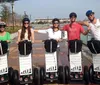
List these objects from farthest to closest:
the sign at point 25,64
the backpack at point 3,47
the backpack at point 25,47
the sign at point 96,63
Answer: the sign at point 96,63
the sign at point 25,64
the backpack at point 25,47
the backpack at point 3,47

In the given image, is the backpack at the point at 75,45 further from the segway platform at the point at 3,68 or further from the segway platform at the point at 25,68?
the segway platform at the point at 3,68

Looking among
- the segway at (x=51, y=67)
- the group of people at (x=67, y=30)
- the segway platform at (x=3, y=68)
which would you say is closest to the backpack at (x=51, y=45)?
the segway at (x=51, y=67)

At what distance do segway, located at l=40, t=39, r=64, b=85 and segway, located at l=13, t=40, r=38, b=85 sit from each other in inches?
15.5

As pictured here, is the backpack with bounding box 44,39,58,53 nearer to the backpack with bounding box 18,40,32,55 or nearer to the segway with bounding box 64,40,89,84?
the segway with bounding box 64,40,89,84

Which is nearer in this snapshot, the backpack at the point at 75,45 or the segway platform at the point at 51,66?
the backpack at the point at 75,45

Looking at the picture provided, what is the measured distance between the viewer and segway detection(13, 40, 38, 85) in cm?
676

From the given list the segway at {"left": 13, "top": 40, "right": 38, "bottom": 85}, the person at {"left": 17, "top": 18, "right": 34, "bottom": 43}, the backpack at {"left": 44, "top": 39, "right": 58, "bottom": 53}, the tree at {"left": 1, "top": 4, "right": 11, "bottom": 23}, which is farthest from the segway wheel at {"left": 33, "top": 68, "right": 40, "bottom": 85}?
the tree at {"left": 1, "top": 4, "right": 11, "bottom": 23}

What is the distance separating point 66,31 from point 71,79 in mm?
1356

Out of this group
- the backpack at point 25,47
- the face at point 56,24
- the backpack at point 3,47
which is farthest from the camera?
the face at point 56,24

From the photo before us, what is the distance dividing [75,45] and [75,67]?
24.9 inches

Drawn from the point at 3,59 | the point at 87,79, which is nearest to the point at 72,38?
the point at 87,79

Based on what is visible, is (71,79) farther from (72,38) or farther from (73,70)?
(72,38)

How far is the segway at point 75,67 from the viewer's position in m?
7.03

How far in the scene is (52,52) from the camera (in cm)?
707
